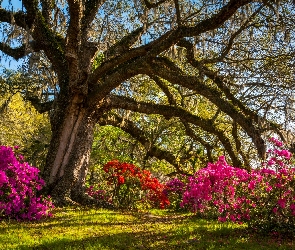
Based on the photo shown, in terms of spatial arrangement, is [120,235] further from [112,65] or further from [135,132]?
[135,132]

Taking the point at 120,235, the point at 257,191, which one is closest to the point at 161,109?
the point at 257,191

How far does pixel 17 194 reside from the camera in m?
10.1

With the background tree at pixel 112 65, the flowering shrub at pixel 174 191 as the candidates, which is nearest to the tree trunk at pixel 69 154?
the background tree at pixel 112 65

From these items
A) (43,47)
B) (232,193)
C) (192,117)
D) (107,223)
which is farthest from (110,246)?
(43,47)

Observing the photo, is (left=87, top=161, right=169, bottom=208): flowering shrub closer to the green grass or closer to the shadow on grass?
the green grass

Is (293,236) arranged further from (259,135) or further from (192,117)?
(192,117)

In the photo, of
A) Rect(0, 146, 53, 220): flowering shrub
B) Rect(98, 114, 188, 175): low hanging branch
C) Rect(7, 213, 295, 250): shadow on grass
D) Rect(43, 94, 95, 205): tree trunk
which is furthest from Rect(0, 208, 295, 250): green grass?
Rect(98, 114, 188, 175): low hanging branch

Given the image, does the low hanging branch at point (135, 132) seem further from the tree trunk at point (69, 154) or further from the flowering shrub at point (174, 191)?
the tree trunk at point (69, 154)

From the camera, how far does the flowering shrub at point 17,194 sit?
32.8ft

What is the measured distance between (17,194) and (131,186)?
6335mm

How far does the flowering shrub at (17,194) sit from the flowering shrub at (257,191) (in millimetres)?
4226

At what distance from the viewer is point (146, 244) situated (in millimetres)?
7711

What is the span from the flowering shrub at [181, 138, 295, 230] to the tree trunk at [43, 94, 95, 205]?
4.38 m

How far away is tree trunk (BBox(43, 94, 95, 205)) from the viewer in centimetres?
1284
